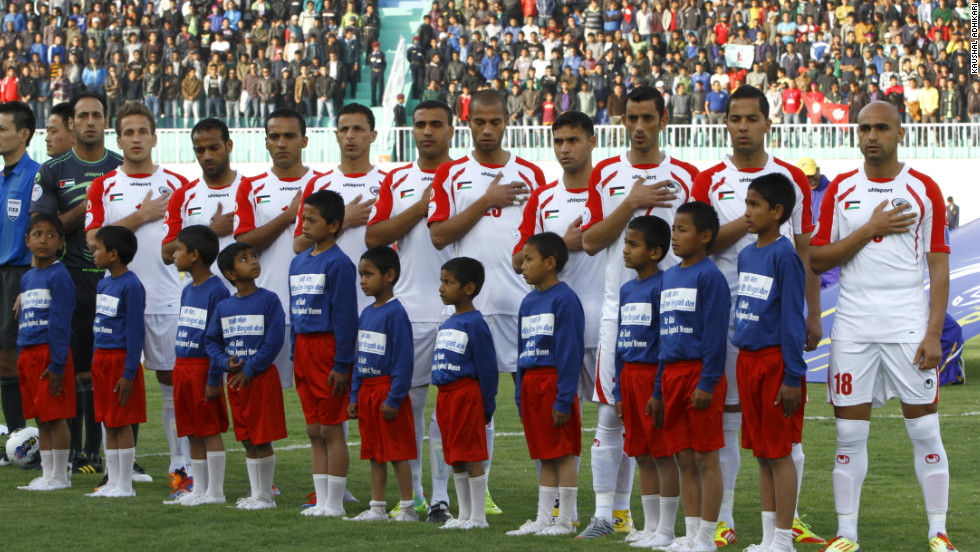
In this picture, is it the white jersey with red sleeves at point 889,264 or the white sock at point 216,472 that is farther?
the white sock at point 216,472

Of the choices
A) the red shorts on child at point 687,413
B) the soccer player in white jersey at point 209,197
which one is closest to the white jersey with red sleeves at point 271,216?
the soccer player in white jersey at point 209,197

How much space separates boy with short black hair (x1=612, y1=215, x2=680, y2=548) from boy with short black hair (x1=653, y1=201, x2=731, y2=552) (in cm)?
11

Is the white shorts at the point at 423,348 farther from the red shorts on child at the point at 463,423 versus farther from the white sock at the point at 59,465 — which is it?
the white sock at the point at 59,465

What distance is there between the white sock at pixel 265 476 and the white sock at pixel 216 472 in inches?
10.9

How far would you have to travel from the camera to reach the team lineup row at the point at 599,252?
615 cm

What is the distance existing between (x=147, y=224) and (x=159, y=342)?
77 centimetres

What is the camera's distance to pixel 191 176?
1106 inches

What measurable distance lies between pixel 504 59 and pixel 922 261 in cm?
2504

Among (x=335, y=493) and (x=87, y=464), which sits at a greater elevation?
(x=335, y=493)

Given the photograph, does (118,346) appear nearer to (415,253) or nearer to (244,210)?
(244,210)

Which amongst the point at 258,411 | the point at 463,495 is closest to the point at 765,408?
the point at 463,495

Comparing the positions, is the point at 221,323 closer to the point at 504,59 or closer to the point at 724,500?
the point at 724,500

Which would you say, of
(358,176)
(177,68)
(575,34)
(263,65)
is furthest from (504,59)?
(358,176)

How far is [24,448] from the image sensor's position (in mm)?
9234
